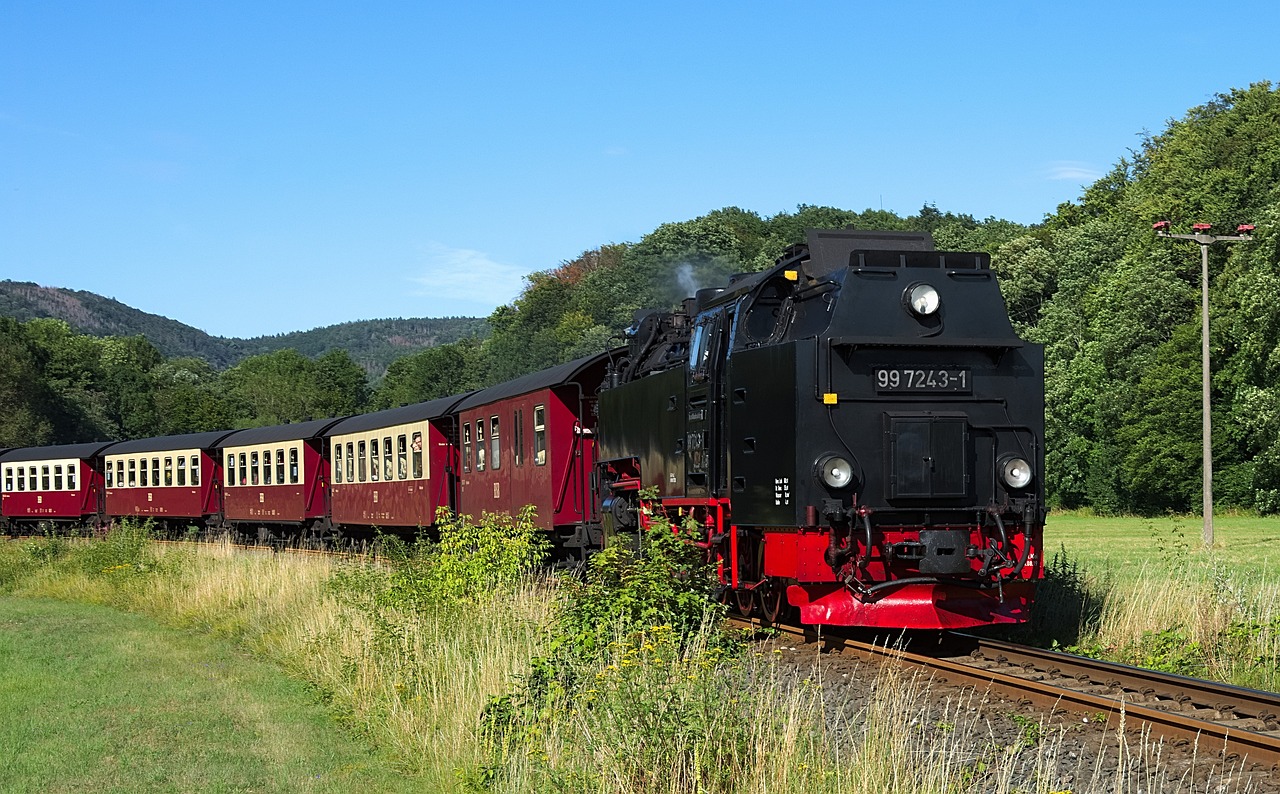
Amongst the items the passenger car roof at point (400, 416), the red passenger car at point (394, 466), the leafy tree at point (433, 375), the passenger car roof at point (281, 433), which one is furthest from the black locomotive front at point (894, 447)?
the leafy tree at point (433, 375)

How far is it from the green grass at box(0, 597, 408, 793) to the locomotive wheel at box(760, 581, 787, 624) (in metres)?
4.22

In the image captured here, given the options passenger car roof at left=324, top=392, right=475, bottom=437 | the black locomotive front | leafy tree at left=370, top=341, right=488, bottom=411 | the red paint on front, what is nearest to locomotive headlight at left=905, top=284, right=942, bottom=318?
the black locomotive front

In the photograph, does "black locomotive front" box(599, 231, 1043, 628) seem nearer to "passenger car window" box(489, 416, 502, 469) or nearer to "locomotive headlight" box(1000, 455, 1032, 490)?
"locomotive headlight" box(1000, 455, 1032, 490)

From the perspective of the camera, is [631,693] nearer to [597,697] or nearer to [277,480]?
[597,697]

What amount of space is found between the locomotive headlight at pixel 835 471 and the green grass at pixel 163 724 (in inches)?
173

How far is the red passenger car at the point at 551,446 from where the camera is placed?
19859 millimetres

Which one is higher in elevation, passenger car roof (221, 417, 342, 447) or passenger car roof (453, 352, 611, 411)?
passenger car roof (453, 352, 611, 411)

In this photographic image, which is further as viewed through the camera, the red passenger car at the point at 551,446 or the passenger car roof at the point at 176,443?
the passenger car roof at the point at 176,443

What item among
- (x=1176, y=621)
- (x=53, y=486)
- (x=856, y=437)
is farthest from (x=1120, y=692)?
(x=53, y=486)

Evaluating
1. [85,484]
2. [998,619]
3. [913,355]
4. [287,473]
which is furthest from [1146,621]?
[85,484]

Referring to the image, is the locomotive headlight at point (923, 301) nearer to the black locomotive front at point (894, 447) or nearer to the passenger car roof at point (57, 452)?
the black locomotive front at point (894, 447)

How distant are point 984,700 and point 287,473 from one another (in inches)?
1138

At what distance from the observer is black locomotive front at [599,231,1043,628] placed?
11133 mm

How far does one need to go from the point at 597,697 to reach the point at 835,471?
440 centimetres
